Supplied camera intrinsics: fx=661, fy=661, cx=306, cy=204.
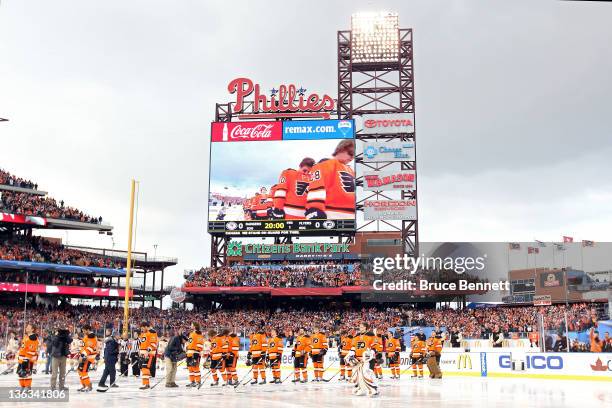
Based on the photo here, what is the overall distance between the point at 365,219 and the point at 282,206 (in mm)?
8257

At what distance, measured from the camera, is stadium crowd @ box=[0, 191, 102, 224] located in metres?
A: 63.1

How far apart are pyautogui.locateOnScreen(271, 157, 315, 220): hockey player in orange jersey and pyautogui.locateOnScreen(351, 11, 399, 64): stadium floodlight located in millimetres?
13391

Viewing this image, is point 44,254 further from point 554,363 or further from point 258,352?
point 554,363

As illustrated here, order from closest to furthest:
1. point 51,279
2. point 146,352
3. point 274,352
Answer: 1. point 146,352
2. point 274,352
3. point 51,279

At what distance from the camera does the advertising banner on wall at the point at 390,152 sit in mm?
65750

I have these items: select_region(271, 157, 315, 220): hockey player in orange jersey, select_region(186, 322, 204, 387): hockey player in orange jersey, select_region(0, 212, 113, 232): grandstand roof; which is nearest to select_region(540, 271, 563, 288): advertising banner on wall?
select_region(271, 157, 315, 220): hockey player in orange jersey

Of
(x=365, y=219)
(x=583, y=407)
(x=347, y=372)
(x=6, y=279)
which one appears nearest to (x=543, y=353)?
(x=347, y=372)

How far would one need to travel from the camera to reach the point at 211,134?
66.8 metres

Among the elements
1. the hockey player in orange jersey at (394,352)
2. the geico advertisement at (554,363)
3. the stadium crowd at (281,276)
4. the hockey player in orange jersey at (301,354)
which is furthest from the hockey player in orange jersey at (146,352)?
the stadium crowd at (281,276)

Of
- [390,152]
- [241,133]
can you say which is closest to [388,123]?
[390,152]

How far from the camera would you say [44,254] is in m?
65.2

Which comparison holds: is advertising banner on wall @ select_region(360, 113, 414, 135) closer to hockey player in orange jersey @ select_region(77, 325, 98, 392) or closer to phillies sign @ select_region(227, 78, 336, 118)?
phillies sign @ select_region(227, 78, 336, 118)

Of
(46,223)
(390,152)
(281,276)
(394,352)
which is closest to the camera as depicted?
(394,352)

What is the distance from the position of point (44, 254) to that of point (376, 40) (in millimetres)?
40130
